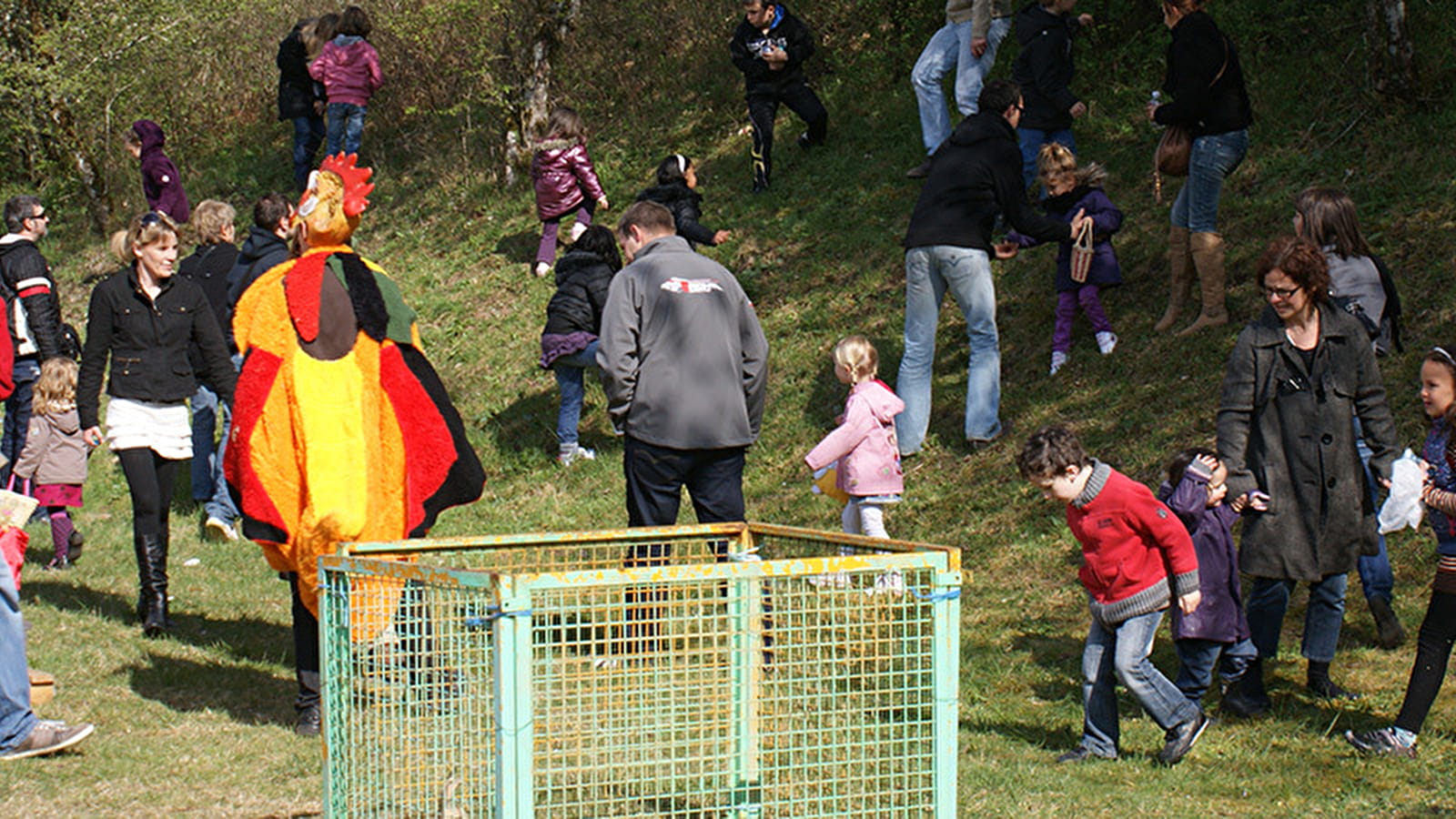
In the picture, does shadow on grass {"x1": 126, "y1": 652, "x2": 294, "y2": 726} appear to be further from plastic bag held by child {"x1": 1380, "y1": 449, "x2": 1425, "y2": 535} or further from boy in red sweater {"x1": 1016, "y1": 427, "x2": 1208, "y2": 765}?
plastic bag held by child {"x1": 1380, "y1": 449, "x2": 1425, "y2": 535}

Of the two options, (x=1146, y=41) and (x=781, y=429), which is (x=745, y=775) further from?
(x=1146, y=41)

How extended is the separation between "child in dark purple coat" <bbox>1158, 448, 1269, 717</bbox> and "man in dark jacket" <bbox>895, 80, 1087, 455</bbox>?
3.50m

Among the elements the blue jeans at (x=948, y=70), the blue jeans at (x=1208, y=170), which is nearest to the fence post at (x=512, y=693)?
the blue jeans at (x=1208, y=170)

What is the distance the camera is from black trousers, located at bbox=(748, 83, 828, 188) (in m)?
13.9

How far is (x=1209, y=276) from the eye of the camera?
951cm

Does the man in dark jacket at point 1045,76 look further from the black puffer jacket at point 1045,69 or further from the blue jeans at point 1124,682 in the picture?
the blue jeans at point 1124,682

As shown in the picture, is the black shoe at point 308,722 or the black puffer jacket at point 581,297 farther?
the black puffer jacket at point 581,297

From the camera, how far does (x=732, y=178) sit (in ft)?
48.2

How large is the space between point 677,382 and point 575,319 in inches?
185

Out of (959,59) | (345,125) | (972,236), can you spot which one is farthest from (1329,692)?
(345,125)

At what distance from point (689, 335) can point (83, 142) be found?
14.6 meters

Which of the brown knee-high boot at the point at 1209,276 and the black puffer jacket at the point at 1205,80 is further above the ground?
the black puffer jacket at the point at 1205,80

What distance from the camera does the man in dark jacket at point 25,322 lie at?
1029cm

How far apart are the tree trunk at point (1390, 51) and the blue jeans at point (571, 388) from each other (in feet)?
20.1
